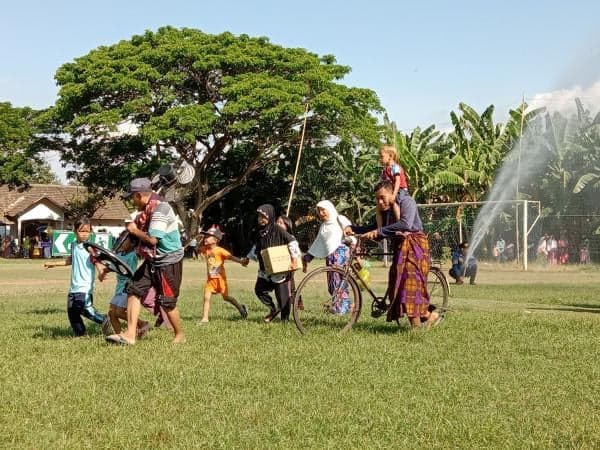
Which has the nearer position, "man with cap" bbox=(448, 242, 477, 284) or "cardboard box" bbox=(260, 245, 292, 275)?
"cardboard box" bbox=(260, 245, 292, 275)

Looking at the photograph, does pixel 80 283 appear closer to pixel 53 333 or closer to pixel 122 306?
pixel 53 333

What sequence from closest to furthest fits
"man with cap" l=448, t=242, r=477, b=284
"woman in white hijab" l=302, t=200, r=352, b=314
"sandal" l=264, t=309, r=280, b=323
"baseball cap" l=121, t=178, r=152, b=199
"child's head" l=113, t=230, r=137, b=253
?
"baseball cap" l=121, t=178, r=152, b=199 < "child's head" l=113, t=230, r=137, b=253 < "woman in white hijab" l=302, t=200, r=352, b=314 < "sandal" l=264, t=309, r=280, b=323 < "man with cap" l=448, t=242, r=477, b=284

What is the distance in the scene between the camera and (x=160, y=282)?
26.6 ft

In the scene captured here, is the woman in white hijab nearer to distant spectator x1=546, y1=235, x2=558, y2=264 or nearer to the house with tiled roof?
distant spectator x1=546, y1=235, x2=558, y2=264

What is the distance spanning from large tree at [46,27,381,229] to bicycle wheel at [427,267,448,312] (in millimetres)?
24377

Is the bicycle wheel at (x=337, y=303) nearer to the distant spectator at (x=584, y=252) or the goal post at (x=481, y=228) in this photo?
the goal post at (x=481, y=228)

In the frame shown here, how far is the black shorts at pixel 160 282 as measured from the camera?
8078 millimetres

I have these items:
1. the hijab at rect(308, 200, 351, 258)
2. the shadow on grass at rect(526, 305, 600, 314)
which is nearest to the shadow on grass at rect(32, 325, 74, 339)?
the hijab at rect(308, 200, 351, 258)

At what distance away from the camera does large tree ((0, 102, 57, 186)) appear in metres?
42.5

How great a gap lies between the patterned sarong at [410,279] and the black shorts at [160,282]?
2381 millimetres

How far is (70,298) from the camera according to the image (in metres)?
9.21

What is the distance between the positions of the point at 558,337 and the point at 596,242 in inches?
900

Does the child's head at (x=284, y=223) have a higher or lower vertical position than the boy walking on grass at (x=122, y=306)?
higher

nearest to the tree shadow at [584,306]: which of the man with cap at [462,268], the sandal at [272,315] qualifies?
the sandal at [272,315]
